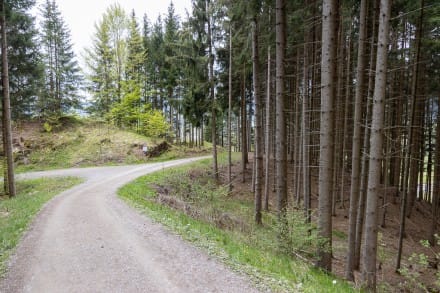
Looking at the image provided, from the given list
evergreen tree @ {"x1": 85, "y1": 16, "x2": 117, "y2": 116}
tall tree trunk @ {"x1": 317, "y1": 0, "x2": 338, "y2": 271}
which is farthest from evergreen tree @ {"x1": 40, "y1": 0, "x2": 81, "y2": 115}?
tall tree trunk @ {"x1": 317, "y1": 0, "x2": 338, "y2": 271}

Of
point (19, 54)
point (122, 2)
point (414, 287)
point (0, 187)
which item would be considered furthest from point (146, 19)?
point (414, 287)

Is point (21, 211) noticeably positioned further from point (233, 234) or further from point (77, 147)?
point (77, 147)

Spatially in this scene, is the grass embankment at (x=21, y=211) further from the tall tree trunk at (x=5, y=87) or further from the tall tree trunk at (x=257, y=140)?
the tall tree trunk at (x=257, y=140)

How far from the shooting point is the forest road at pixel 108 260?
404 cm

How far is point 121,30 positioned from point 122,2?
2.76 meters

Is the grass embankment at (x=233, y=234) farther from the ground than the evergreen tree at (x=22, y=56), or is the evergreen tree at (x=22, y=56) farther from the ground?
the evergreen tree at (x=22, y=56)

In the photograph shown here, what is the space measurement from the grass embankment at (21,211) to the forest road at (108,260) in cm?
22

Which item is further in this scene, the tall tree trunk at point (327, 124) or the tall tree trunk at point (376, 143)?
the tall tree trunk at point (327, 124)

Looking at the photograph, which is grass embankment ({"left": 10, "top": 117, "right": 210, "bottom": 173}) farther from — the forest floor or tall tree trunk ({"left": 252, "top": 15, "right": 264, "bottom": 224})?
tall tree trunk ({"left": 252, "top": 15, "right": 264, "bottom": 224})

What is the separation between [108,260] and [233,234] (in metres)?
3.30

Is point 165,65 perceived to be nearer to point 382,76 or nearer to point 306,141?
point 306,141

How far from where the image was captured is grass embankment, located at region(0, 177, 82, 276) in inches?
227

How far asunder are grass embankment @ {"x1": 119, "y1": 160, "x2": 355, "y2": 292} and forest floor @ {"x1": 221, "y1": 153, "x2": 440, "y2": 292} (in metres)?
1.24

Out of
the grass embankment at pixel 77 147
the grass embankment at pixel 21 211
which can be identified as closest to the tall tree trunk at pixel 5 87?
the grass embankment at pixel 21 211
